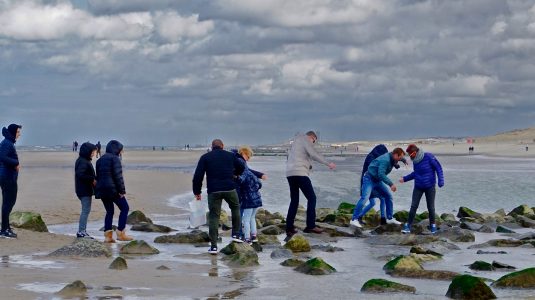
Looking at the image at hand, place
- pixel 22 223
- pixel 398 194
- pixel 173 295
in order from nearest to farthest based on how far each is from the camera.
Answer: pixel 173 295 → pixel 22 223 → pixel 398 194

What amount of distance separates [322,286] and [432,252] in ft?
11.9

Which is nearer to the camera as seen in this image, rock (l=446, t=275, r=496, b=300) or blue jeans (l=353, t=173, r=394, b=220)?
rock (l=446, t=275, r=496, b=300)

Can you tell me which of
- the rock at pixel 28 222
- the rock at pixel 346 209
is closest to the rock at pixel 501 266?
the rock at pixel 28 222

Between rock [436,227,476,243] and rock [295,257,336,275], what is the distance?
5.11 metres

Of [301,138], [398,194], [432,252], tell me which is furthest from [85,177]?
[398,194]

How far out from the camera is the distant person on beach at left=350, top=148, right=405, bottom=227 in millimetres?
17031

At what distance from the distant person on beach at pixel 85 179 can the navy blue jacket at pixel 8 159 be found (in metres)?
1.17

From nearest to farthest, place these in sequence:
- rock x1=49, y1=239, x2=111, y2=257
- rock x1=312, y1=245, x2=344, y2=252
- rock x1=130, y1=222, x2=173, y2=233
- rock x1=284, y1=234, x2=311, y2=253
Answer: rock x1=49, y1=239, x2=111, y2=257 → rock x1=284, y1=234, x2=311, y2=253 → rock x1=312, y1=245, x2=344, y2=252 → rock x1=130, y1=222, x2=173, y2=233

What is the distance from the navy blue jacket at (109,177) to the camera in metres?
14.7

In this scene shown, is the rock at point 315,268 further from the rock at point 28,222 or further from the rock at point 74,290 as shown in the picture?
the rock at point 28,222

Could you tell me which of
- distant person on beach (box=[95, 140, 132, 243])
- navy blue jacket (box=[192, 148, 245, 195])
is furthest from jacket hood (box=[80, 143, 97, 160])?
navy blue jacket (box=[192, 148, 245, 195])

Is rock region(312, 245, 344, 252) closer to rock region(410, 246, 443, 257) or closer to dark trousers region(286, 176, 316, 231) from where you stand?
rock region(410, 246, 443, 257)

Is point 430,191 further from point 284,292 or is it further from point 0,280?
point 0,280

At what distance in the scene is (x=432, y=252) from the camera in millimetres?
12867
